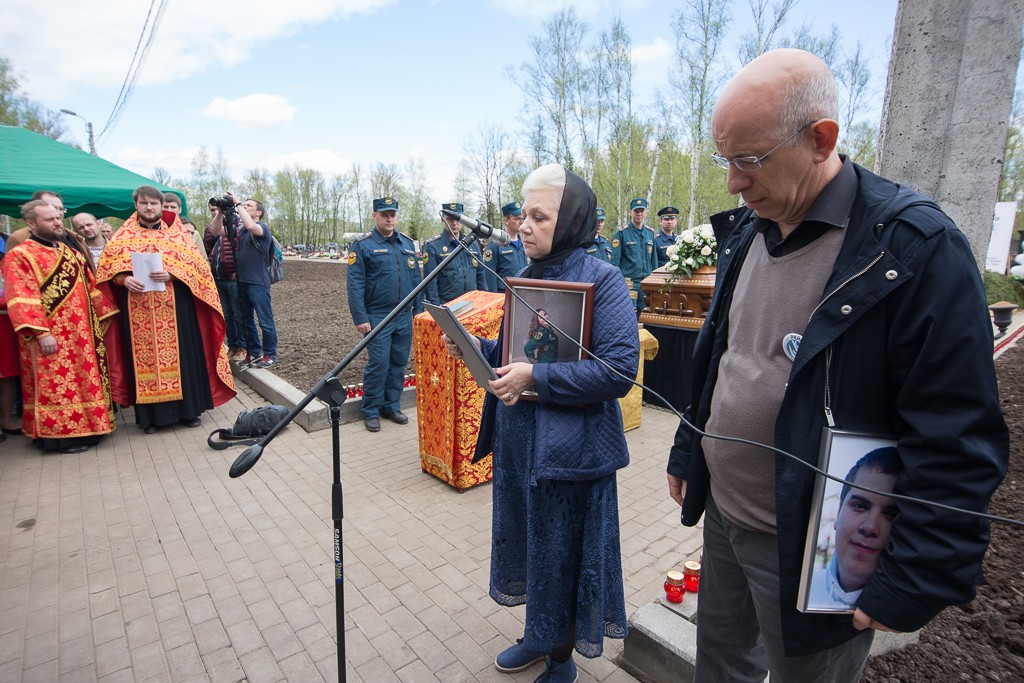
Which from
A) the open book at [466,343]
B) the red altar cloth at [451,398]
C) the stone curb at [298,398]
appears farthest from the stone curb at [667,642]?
the stone curb at [298,398]

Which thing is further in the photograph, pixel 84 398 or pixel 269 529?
pixel 84 398

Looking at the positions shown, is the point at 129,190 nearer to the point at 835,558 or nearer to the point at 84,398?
the point at 84,398

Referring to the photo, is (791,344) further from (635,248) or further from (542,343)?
(635,248)

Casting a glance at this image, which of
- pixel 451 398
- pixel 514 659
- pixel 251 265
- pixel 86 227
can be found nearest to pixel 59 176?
pixel 86 227

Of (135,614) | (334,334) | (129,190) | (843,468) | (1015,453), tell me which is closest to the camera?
(843,468)

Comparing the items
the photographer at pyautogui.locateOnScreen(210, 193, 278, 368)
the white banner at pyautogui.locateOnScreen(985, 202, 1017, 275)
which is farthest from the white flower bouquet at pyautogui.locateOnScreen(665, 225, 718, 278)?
the white banner at pyautogui.locateOnScreen(985, 202, 1017, 275)

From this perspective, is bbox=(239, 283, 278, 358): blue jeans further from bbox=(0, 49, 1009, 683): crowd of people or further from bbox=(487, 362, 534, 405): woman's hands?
bbox=(487, 362, 534, 405): woman's hands

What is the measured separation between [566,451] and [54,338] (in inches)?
201

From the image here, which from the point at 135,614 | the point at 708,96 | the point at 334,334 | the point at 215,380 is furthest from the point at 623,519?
the point at 708,96

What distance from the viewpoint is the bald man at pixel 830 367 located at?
1.02 metres

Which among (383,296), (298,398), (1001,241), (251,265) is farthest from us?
(1001,241)

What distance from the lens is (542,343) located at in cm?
207

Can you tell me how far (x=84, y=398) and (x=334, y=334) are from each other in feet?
16.6

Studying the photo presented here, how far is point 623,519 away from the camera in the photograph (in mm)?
3699
